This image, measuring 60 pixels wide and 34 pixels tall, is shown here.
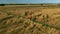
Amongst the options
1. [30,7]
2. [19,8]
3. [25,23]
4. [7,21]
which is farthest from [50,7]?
[7,21]

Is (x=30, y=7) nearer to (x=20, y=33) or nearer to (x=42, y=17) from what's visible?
(x=42, y=17)

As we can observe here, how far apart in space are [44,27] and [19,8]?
0.64 m

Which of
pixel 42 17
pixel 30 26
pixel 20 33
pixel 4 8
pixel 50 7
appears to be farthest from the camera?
pixel 50 7

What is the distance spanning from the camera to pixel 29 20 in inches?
81.1

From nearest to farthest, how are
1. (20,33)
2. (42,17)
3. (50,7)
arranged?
(20,33) → (42,17) → (50,7)

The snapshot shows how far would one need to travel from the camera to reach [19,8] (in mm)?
2406

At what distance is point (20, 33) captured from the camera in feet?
5.93

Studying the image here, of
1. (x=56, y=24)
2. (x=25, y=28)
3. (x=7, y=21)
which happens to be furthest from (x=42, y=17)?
(x=7, y=21)

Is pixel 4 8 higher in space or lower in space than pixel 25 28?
higher

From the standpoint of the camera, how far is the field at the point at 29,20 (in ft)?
6.13

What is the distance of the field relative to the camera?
6.13 ft

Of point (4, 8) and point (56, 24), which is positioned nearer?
point (56, 24)

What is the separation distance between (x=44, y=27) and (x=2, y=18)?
58cm

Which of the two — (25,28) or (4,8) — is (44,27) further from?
(4,8)
